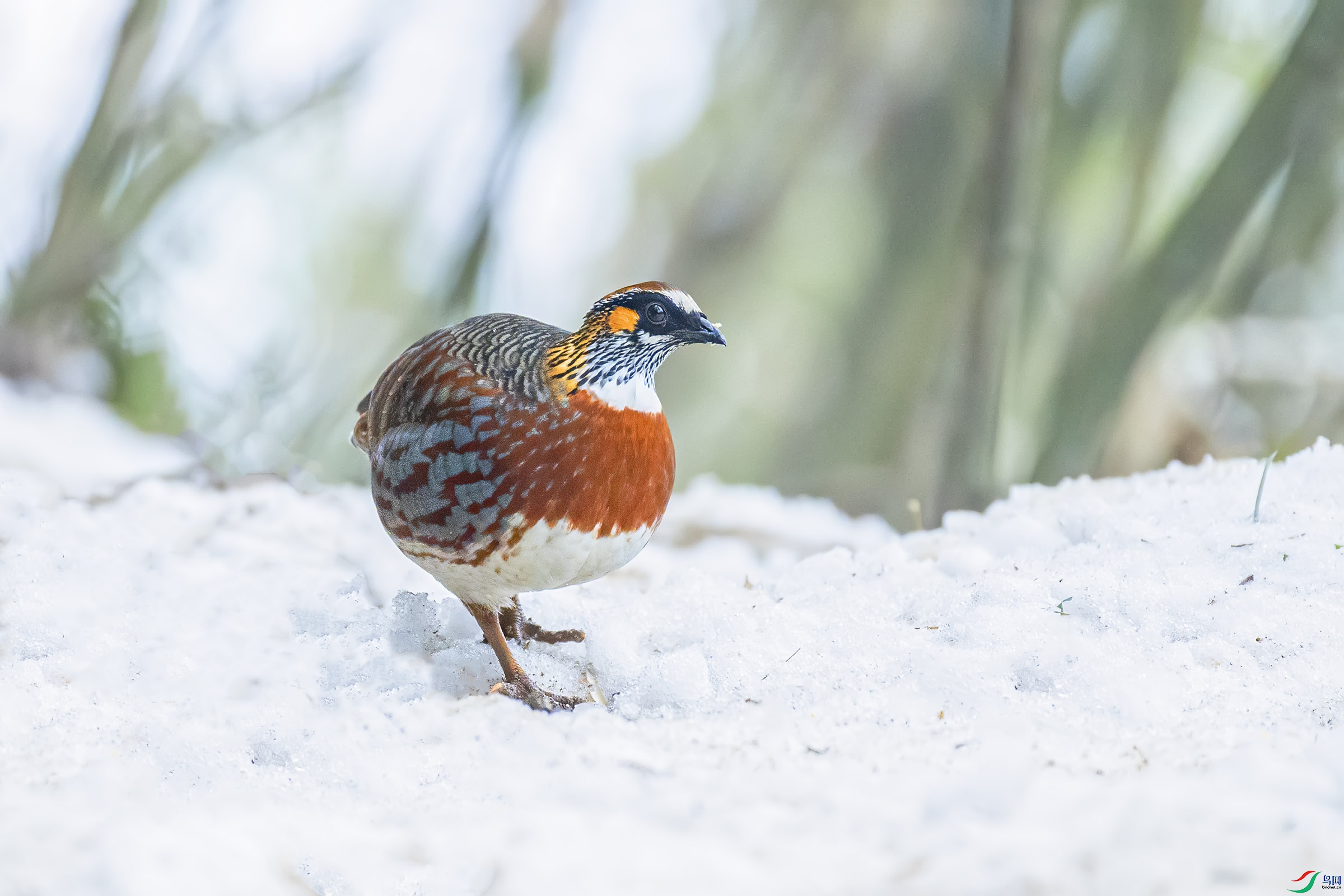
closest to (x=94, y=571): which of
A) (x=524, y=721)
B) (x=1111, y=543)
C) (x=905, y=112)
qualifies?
(x=524, y=721)

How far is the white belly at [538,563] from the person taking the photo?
7.89 feet

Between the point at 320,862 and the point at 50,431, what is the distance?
11.6 ft

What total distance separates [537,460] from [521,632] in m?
0.66

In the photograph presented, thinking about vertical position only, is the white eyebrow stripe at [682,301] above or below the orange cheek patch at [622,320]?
above

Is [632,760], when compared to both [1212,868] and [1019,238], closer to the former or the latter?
[1212,868]

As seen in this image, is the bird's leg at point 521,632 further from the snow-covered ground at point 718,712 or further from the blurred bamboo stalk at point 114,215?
→ the blurred bamboo stalk at point 114,215

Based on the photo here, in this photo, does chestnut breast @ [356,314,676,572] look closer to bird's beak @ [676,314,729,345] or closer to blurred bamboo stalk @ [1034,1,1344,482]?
bird's beak @ [676,314,729,345]

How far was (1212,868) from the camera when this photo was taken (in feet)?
4.94

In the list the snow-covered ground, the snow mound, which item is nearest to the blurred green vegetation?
the snow-covered ground

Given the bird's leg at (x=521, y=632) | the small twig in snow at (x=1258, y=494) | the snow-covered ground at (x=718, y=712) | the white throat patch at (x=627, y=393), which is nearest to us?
the snow-covered ground at (x=718, y=712)

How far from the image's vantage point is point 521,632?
2.88m

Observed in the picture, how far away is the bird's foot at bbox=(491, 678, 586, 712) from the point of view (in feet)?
7.95

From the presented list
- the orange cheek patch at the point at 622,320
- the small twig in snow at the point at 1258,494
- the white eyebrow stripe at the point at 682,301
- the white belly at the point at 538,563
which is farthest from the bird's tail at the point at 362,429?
the small twig in snow at the point at 1258,494
